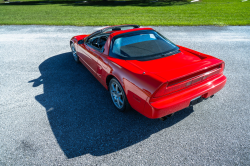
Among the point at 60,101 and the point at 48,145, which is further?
the point at 60,101

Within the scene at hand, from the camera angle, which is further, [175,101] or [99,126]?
[99,126]

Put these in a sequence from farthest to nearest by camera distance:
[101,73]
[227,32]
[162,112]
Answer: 1. [227,32]
2. [101,73]
3. [162,112]

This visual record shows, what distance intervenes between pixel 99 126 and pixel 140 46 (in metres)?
1.68

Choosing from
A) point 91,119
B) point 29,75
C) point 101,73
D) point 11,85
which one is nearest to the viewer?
point 91,119

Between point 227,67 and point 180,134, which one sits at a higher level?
point 227,67

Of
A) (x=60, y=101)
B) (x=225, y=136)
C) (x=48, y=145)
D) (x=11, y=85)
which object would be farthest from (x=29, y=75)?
(x=225, y=136)

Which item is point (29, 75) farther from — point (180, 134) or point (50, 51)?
point (180, 134)

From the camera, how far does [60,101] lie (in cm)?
362

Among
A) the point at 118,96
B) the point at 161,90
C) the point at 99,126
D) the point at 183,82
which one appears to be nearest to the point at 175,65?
the point at 183,82

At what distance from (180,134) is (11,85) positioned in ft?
13.9

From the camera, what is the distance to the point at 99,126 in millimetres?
2920

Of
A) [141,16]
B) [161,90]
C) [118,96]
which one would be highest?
[141,16]

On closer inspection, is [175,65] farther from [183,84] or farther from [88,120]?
[88,120]

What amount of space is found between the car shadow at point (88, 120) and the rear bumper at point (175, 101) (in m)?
0.56
